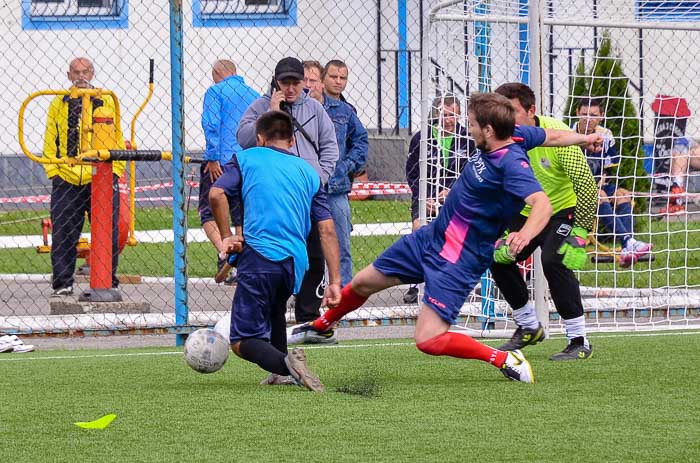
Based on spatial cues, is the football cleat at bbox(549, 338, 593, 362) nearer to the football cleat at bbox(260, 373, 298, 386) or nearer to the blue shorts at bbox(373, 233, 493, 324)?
the blue shorts at bbox(373, 233, 493, 324)

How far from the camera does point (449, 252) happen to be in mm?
7277

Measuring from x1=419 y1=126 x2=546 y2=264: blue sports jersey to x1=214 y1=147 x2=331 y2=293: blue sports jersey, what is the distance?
2.48 feet

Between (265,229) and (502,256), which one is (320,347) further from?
(265,229)

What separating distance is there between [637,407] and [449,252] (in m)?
1.37

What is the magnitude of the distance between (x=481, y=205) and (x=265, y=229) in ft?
3.72

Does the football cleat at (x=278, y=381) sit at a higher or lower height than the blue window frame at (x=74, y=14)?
lower

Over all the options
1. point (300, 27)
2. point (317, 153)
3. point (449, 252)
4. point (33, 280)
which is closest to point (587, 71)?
point (300, 27)

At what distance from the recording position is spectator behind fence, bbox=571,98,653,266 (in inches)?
449

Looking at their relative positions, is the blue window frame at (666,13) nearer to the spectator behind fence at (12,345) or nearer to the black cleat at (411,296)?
the black cleat at (411,296)

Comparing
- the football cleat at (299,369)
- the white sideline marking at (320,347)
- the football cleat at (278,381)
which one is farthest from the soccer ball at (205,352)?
the white sideline marking at (320,347)

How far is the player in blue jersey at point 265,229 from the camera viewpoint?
7109mm

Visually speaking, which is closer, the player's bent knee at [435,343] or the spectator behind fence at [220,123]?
the player's bent knee at [435,343]

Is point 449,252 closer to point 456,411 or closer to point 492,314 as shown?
point 456,411

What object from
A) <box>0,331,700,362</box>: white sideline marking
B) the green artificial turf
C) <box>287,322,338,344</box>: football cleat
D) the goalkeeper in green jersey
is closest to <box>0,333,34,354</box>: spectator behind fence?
<box>0,331,700,362</box>: white sideline marking
